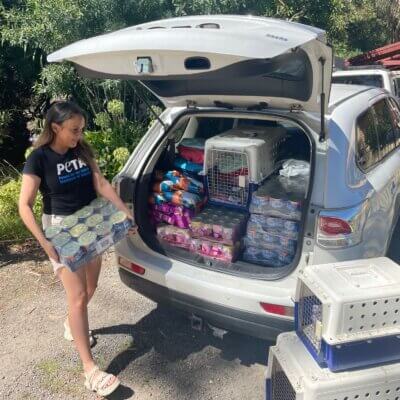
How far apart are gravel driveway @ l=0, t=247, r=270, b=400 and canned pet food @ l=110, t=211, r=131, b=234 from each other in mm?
965

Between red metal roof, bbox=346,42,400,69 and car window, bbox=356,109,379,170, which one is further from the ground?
red metal roof, bbox=346,42,400,69

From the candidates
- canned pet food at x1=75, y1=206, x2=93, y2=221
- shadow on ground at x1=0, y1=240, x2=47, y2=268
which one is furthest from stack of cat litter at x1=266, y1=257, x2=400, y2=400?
shadow on ground at x1=0, y1=240, x2=47, y2=268

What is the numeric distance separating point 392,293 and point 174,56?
1.52m

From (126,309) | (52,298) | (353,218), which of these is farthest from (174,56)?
(52,298)

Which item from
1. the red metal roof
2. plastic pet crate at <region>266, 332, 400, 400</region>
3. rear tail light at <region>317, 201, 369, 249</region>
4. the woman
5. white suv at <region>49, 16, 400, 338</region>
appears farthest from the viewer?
the red metal roof

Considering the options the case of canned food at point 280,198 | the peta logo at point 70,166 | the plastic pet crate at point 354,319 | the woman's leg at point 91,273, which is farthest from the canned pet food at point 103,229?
the plastic pet crate at point 354,319

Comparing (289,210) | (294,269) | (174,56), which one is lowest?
(294,269)

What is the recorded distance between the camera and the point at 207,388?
275 cm

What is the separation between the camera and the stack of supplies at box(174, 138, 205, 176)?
3.43 metres

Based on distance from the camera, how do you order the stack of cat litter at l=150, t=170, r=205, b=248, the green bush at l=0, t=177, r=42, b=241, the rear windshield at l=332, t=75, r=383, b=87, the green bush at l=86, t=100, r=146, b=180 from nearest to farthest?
1. the stack of cat litter at l=150, t=170, r=205, b=248
2. the green bush at l=0, t=177, r=42, b=241
3. the green bush at l=86, t=100, r=146, b=180
4. the rear windshield at l=332, t=75, r=383, b=87

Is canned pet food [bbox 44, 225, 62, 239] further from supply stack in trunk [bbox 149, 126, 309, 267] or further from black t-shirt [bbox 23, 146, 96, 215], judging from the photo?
supply stack in trunk [bbox 149, 126, 309, 267]

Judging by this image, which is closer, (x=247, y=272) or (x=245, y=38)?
(x=245, y=38)

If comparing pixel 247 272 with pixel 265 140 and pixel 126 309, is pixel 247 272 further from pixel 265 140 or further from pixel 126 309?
pixel 126 309

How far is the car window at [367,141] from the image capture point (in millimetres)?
2773
